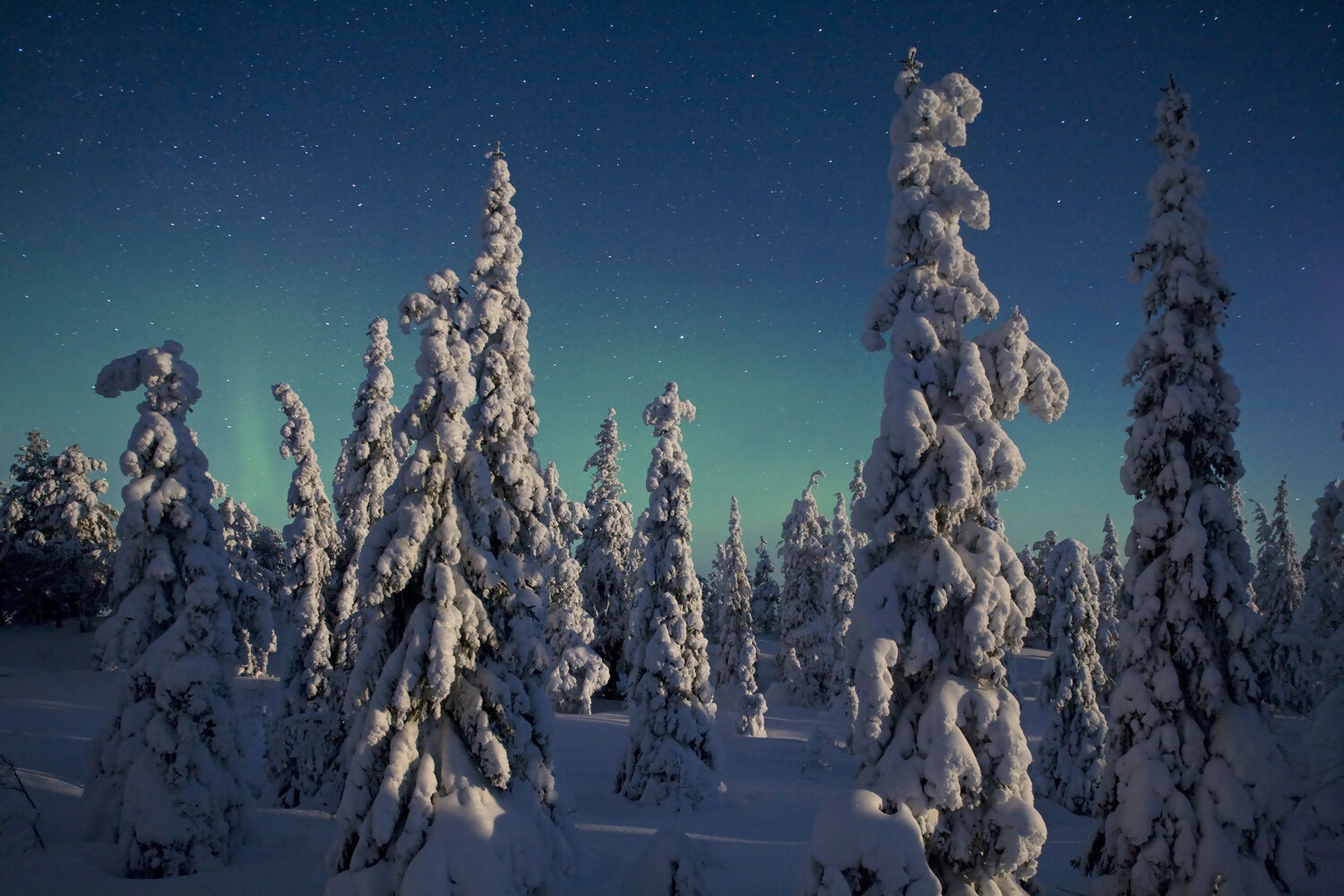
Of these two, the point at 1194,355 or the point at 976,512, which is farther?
the point at 1194,355

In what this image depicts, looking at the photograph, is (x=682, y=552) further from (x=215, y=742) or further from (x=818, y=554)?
(x=818, y=554)

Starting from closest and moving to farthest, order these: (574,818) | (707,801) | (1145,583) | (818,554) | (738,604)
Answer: (1145,583), (574,818), (707,801), (738,604), (818,554)

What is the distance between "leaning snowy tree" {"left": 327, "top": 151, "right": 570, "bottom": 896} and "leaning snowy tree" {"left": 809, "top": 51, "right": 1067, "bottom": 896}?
599 centimetres

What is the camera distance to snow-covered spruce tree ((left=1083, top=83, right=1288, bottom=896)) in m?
12.3

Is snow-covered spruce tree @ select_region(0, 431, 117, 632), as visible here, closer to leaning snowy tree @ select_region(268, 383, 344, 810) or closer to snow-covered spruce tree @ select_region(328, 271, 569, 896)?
leaning snowy tree @ select_region(268, 383, 344, 810)

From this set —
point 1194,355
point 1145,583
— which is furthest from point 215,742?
point 1194,355

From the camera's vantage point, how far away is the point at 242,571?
52.8 meters

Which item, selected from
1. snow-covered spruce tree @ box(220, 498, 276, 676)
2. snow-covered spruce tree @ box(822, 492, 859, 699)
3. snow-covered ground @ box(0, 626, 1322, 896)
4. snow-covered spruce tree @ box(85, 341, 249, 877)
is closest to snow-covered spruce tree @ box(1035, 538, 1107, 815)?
snow-covered ground @ box(0, 626, 1322, 896)

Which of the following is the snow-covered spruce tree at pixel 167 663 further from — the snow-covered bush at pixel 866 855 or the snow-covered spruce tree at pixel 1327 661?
the snow-covered spruce tree at pixel 1327 661

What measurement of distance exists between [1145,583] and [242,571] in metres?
57.3

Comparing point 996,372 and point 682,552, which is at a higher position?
point 996,372

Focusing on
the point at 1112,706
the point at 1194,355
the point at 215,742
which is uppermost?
the point at 1194,355

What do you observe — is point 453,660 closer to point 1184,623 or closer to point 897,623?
point 897,623

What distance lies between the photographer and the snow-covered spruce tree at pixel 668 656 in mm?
23641
